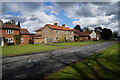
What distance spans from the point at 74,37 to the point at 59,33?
13171mm

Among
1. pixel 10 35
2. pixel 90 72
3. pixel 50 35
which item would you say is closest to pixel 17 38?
pixel 10 35

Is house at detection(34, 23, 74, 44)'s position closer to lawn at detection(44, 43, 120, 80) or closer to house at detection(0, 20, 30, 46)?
house at detection(0, 20, 30, 46)

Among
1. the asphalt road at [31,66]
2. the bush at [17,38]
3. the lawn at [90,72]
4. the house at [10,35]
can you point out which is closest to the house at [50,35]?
the house at [10,35]

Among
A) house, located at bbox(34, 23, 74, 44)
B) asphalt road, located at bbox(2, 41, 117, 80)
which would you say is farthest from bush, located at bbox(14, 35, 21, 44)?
asphalt road, located at bbox(2, 41, 117, 80)

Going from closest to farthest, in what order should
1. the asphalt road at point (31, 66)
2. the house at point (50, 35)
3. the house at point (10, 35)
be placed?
the asphalt road at point (31, 66) < the house at point (10, 35) < the house at point (50, 35)

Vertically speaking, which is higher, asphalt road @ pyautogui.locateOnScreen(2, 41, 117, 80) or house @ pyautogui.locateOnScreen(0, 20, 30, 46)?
house @ pyautogui.locateOnScreen(0, 20, 30, 46)

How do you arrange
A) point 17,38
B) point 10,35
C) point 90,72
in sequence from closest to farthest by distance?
point 90,72 → point 10,35 → point 17,38

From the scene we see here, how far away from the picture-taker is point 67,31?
52562mm

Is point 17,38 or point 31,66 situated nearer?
point 31,66

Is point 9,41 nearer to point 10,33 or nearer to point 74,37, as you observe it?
point 10,33

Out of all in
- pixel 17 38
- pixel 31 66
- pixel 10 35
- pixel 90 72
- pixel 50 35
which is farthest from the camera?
pixel 50 35

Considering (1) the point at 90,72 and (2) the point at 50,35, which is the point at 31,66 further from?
(2) the point at 50,35

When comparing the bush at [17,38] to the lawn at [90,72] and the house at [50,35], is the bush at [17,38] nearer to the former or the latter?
the house at [50,35]

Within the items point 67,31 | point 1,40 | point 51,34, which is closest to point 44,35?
point 51,34
